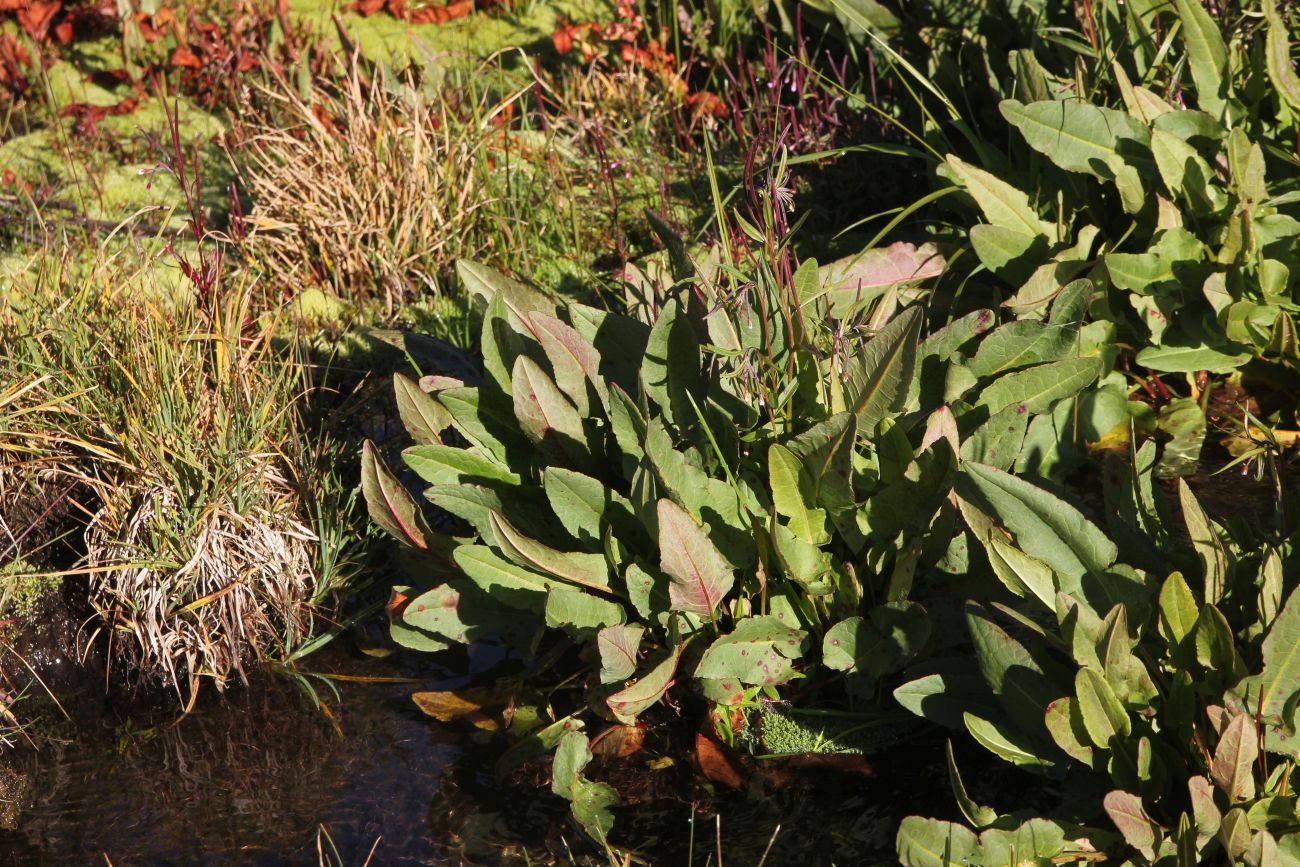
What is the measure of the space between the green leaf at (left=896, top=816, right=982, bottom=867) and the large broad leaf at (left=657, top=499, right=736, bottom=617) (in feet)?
1.84

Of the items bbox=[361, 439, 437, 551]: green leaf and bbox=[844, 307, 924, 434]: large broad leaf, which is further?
bbox=[361, 439, 437, 551]: green leaf

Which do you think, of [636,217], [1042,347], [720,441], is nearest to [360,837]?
[720,441]

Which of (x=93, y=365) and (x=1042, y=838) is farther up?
(x=93, y=365)

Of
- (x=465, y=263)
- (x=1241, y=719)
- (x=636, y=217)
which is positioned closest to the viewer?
(x=1241, y=719)

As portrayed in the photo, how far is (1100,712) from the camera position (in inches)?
80.9

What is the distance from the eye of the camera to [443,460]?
2.75 meters


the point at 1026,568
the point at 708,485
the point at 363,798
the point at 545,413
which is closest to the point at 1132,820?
the point at 1026,568

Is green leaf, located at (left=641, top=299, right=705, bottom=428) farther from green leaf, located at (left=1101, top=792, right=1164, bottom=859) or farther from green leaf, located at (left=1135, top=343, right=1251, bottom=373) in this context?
green leaf, located at (left=1135, top=343, right=1251, bottom=373)

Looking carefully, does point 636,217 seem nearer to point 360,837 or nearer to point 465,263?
point 465,263

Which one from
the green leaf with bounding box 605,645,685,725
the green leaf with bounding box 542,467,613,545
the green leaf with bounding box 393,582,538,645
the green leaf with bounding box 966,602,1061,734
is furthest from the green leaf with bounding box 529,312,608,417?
the green leaf with bounding box 966,602,1061,734

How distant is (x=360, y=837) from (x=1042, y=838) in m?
1.32

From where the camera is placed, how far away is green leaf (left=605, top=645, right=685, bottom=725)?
2.39 meters

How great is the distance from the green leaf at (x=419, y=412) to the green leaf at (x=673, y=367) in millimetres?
508

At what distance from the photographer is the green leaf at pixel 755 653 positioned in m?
2.43
